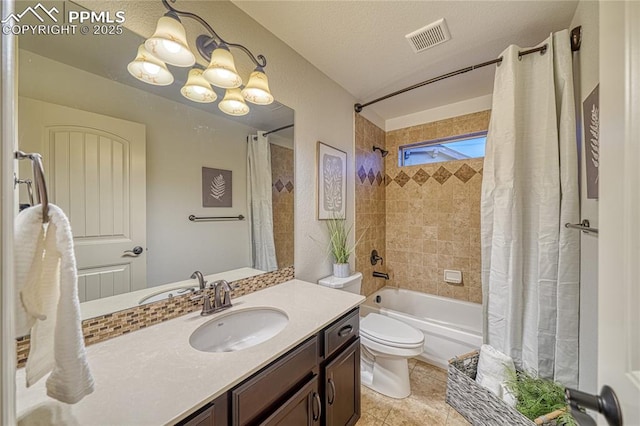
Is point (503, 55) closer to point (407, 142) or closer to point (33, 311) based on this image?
point (407, 142)

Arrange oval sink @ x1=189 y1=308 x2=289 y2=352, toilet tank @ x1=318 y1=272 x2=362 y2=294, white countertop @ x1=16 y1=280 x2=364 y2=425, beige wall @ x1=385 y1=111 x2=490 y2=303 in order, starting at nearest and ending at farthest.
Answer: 1. white countertop @ x1=16 y1=280 x2=364 y2=425
2. oval sink @ x1=189 y1=308 x2=289 y2=352
3. toilet tank @ x1=318 y1=272 x2=362 y2=294
4. beige wall @ x1=385 y1=111 x2=490 y2=303

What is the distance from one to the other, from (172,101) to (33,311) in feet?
3.07

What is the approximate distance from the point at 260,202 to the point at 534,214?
165 cm

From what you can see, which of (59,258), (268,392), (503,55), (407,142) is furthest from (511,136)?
(59,258)

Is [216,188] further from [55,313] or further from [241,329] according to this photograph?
[55,313]

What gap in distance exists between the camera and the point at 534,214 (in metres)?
1.40

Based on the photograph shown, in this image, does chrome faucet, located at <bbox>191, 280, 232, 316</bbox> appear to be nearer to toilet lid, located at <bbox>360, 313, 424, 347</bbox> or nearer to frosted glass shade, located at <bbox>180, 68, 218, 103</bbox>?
frosted glass shade, located at <bbox>180, 68, 218, 103</bbox>

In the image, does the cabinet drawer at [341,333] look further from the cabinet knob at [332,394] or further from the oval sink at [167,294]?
the oval sink at [167,294]

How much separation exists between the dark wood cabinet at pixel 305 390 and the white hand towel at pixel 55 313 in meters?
0.27

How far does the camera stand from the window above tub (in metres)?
2.33

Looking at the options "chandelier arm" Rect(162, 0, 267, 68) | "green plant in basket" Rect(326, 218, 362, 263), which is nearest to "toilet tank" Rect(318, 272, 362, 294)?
"green plant in basket" Rect(326, 218, 362, 263)

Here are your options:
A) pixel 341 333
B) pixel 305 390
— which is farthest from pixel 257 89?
pixel 305 390

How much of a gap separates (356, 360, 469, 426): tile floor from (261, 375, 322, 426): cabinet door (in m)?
0.69

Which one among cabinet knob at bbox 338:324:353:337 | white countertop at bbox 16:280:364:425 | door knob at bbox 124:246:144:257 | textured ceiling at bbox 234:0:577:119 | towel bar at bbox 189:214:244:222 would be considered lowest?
cabinet knob at bbox 338:324:353:337
